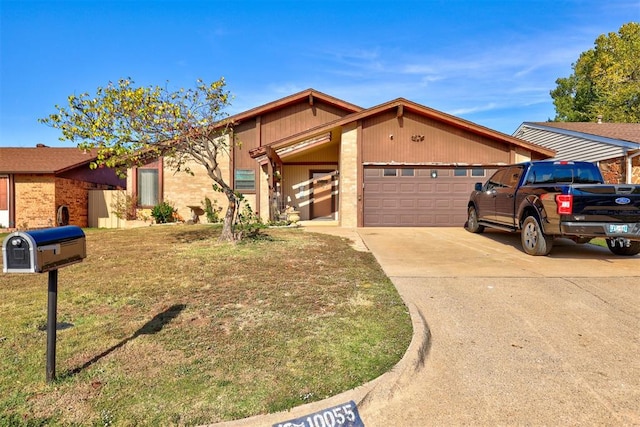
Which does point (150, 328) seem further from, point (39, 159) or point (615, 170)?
point (615, 170)

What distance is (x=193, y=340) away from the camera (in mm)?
3408

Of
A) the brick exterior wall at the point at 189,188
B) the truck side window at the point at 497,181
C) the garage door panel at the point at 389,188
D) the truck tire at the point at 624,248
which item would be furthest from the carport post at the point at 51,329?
the brick exterior wall at the point at 189,188

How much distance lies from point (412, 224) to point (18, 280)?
1126 cm

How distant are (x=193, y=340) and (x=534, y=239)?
6.81 meters

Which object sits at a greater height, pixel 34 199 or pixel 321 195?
pixel 321 195

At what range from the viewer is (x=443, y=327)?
3.83m

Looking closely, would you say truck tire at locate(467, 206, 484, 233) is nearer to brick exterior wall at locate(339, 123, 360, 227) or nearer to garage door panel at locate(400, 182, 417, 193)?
garage door panel at locate(400, 182, 417, 193)

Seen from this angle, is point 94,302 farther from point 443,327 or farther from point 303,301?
point 443,327

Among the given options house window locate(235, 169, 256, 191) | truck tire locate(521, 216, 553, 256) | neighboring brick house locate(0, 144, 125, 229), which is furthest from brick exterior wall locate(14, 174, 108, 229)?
truck tire locate(521, 216, 553, 256)

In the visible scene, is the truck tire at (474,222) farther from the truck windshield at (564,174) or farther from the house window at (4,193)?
the house window at (4,193)

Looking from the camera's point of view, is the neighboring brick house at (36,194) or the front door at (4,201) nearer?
the neighboring brick house at (36,194)

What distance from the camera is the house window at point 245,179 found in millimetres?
15039

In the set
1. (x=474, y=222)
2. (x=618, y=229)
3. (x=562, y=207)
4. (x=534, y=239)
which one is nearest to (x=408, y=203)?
(x=474, y=222)

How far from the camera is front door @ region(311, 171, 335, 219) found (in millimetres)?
16812
